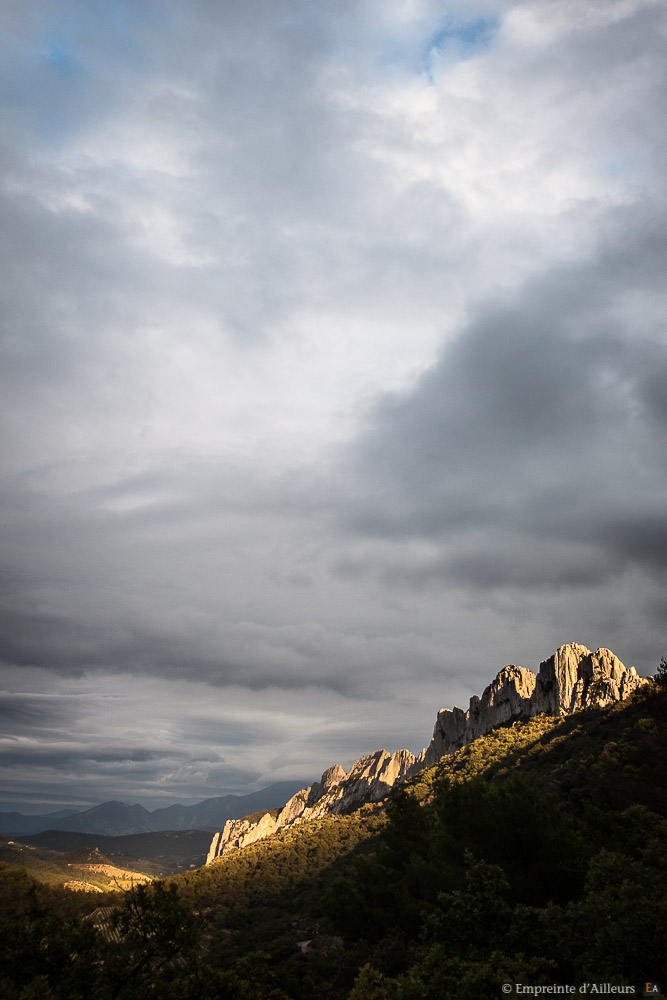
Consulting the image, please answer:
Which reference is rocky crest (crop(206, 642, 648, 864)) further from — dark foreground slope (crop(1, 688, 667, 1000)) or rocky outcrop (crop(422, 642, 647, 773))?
dark foreground slope (crop(1, 688, 667, 1000))

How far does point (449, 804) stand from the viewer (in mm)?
35469

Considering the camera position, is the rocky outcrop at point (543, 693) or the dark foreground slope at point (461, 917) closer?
the dark foreground slope at point (461, 917)

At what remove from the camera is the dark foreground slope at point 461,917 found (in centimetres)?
1619

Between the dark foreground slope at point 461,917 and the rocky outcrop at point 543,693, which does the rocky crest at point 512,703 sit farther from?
the dark foreground slope at point 461,917

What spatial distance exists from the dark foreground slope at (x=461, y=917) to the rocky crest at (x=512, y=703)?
35.9 meters

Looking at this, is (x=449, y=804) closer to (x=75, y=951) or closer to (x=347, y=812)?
(x=75, y=951)

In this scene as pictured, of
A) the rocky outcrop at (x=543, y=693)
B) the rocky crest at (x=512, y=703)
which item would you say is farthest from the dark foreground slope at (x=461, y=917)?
the rocky crest at (x=512, y=703)

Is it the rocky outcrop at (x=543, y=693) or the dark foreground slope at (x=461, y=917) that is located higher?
the rocky outcrop at (x=543, y=693)

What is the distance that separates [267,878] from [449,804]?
9425 centimetres

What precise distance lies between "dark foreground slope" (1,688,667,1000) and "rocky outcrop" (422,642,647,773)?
107 feet

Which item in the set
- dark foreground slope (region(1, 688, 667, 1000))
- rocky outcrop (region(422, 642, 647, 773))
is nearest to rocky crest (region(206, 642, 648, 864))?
rocky outcrop (region(422, 642, 647, 773))

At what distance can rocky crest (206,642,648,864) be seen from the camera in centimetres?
10894

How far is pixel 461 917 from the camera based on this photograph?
21219 millimetres

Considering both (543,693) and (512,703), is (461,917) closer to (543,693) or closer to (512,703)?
(543,693)
